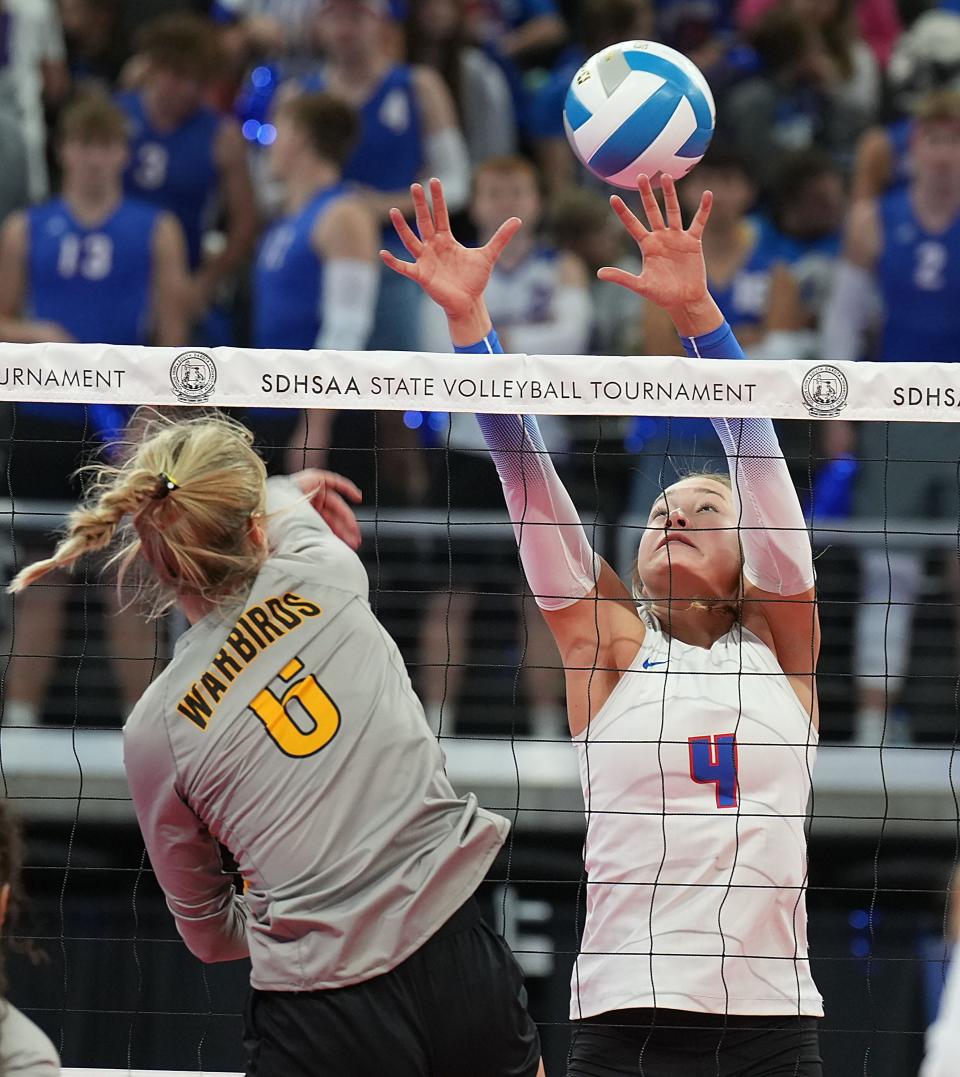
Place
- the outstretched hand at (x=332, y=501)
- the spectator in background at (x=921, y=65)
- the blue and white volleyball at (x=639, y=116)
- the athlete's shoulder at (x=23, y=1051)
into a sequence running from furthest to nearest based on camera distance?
the spectator in background at (x=921, y=65) < the blue and white volleyball at (x=639, y=116) < the outstretched hand at (x=332, y=501) < the athlete's shoulder at (x=23, y=1051)

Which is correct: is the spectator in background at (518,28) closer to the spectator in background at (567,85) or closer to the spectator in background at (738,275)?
the spectator in background at (567,85)

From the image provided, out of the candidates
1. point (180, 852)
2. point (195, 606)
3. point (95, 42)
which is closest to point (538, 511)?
point (195, 606)

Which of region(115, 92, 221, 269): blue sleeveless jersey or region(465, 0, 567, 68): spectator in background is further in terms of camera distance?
region(465, 0, 567, 68): spectator in background

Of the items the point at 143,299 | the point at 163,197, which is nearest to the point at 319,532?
the point at 143,299

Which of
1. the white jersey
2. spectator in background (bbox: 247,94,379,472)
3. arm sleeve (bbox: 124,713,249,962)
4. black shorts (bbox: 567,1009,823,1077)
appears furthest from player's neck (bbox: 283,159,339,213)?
black shorts (bbox: 567,1009,823,1077)

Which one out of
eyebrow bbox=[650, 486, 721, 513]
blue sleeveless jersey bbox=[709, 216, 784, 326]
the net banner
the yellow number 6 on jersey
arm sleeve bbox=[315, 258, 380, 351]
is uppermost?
blue sleeveless jersey bbox=[709, 216, 784, 326]

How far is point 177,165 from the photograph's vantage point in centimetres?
755

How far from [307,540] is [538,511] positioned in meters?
0.58

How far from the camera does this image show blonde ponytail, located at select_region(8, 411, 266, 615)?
9.70 ft

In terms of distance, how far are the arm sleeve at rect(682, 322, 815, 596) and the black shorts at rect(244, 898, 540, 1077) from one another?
103cm

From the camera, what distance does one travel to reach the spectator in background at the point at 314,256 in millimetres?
6676

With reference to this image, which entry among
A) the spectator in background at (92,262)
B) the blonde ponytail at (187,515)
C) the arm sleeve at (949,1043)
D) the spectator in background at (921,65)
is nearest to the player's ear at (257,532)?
the blonde ponytail at (187,515)

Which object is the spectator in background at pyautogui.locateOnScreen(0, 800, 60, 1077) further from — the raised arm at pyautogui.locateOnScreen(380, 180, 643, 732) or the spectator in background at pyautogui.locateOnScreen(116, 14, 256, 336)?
the spectator in background at pyautogui.locateOnScreen(116, 14, 256, 336)

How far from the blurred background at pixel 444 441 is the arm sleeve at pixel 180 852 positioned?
309 centimetres
